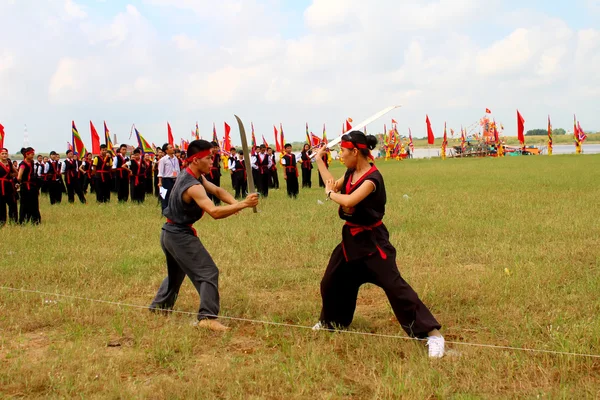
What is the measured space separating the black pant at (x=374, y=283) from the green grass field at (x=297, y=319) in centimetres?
20

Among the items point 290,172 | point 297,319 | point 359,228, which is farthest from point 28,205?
point 359,228

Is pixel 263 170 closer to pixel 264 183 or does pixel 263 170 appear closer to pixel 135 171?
pixel 264 183

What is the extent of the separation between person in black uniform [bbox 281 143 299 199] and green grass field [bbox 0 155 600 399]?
7.25 m

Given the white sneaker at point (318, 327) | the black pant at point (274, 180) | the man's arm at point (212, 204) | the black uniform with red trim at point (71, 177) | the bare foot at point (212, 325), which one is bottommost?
the white sneaker at point (318, 327)

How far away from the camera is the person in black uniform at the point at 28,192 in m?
12.2

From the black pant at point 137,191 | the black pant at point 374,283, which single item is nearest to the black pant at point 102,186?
the black pant at point 137,191

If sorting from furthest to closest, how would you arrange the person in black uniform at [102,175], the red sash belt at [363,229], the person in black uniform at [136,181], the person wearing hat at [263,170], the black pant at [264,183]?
the person wearing hat at [263,170] → the black pant at [264,183] → the person in black uniform at [102,175] → the person in black uniform at [136,181] → the red sash belt at [363,229]

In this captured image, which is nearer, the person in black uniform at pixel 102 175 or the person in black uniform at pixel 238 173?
the person in black uniform at pixel 102 175

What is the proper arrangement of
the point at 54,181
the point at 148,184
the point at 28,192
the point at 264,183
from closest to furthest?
the point at 28,192, the point at 54,181, the point at 264,183, the point at 148,184

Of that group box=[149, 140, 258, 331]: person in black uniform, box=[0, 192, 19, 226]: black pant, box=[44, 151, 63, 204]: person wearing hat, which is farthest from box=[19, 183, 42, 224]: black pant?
box=[149, 140, 258, 331]: person in black uniform

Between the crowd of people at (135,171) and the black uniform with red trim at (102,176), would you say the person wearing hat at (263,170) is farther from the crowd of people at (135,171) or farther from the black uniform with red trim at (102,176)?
the black uniform with red trim at (102,176)

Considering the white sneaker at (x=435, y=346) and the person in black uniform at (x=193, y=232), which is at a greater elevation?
the person in black uniform at (x=193, y=232)

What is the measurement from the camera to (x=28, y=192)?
41.6ft

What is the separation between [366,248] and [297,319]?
4.12 feet
